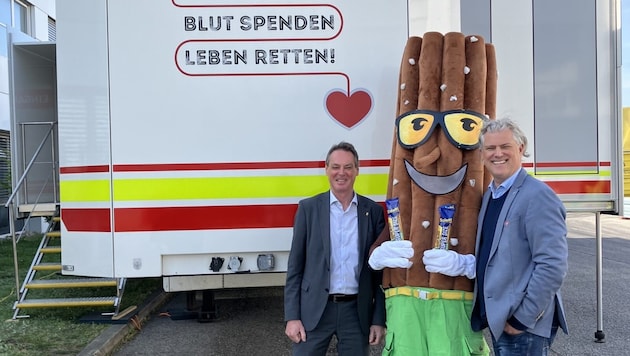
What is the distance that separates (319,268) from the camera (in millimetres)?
2387

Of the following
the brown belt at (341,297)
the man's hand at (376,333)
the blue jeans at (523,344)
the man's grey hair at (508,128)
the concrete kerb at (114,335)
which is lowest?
the concrete kerb at (114,335)

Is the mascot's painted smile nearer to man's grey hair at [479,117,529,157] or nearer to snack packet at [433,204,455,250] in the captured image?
snack packet at [433,204,455,250]

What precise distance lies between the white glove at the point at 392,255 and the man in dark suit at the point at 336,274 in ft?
0.49

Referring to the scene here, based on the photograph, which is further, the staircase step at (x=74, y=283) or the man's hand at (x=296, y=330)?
the staircase step at (x=74, y=283)

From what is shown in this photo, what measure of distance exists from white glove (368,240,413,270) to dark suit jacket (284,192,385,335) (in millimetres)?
149

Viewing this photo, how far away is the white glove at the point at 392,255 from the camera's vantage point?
7.25 feet

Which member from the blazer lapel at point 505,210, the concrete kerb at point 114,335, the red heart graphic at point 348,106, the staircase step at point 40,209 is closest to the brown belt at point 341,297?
the blazer lapel at point 505,210

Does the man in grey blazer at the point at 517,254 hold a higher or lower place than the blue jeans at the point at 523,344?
higher

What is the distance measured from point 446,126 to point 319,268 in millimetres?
889

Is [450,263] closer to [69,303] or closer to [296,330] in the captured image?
[296,330]

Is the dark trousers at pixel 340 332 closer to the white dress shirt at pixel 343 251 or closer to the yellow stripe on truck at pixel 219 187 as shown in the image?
the white dress shirt at pixel 343 251

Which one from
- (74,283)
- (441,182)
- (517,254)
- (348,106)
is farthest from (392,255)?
(74,283)

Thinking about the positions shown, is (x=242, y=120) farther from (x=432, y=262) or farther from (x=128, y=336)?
(x=128, y=336)

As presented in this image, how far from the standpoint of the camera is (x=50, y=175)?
221 inches
